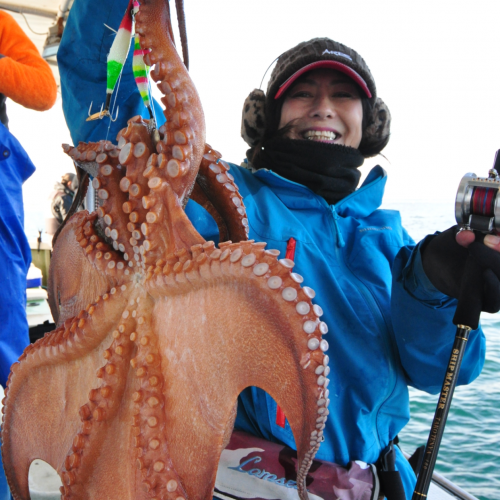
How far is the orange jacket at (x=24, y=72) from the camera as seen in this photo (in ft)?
6.87

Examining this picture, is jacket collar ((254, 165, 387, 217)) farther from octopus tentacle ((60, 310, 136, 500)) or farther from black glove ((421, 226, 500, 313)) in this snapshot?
octopus tentacle ((60, 310, 136, 500))

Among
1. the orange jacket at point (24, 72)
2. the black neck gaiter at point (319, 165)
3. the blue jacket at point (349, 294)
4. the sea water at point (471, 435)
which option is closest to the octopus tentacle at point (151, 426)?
the blue jacket at point (349, 294)

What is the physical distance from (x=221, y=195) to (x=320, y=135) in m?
0.89

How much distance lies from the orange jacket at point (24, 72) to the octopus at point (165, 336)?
144cm

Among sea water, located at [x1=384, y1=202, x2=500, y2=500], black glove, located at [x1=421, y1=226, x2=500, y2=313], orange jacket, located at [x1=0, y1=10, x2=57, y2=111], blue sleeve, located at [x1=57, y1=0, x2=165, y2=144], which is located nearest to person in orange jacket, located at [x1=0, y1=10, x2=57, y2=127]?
orange jacket, located at [x1=0, y1=10, x2=57, y2=111]

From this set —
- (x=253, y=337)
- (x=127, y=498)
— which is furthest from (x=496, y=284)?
(x=127, y=498)

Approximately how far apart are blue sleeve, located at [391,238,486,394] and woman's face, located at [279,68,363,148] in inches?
23.7

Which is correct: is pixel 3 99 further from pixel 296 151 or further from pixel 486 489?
pixel 486 489

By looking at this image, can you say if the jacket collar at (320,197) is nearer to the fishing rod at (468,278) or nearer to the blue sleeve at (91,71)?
the blue sleeve at (91,71)

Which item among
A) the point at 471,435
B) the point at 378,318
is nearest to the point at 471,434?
the point at 471,435

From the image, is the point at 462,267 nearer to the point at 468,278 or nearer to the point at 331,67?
the point at 468,278

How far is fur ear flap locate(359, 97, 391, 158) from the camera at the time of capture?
1.96m

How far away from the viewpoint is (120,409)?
2.83 ft

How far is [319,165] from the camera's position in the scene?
5.57ft
